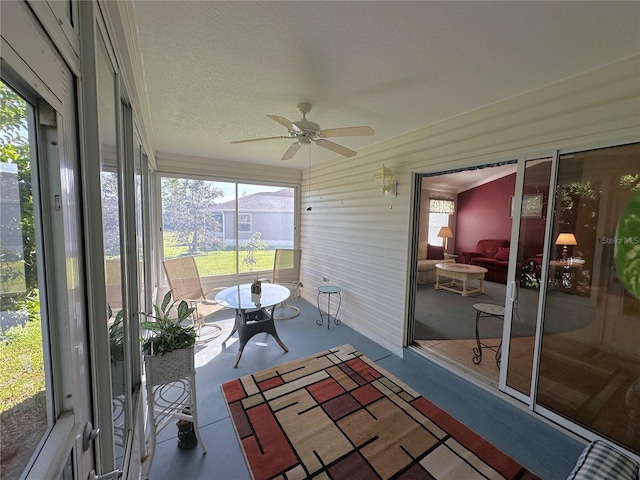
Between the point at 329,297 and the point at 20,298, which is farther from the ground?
the point at 20,298

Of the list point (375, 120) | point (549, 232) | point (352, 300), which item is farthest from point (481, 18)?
point (352, 300)

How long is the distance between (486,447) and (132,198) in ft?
10.0

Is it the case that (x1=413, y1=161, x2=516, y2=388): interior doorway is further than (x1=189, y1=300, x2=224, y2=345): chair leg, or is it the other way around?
(x1=413, y1=161, x2=516, y2=388): interior doorway

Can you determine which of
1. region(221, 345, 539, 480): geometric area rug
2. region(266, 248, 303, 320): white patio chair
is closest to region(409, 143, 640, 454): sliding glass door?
region(221, 345, 539, 480): geometric area rug

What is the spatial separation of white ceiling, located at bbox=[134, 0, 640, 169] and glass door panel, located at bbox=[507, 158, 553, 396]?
2.35ft

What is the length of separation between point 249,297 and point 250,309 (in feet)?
0.85

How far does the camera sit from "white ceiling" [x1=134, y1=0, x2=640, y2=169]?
1316 mm

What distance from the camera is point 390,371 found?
2.87 m

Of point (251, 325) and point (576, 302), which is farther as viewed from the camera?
point (251, 325)

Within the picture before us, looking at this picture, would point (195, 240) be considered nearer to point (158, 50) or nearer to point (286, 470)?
point (158, 50)

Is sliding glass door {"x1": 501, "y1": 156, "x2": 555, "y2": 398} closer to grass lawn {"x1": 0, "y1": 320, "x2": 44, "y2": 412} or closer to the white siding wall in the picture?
the white siding wall

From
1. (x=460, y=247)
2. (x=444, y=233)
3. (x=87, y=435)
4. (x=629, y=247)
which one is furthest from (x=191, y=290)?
(x=460, y=247)

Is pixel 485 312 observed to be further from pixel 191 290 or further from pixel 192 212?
pixel 192 212

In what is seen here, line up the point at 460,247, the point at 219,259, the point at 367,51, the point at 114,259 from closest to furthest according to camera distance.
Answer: the point at 114,259 < the point at 367,51 < the point at 219,259 < the point at 460,247
